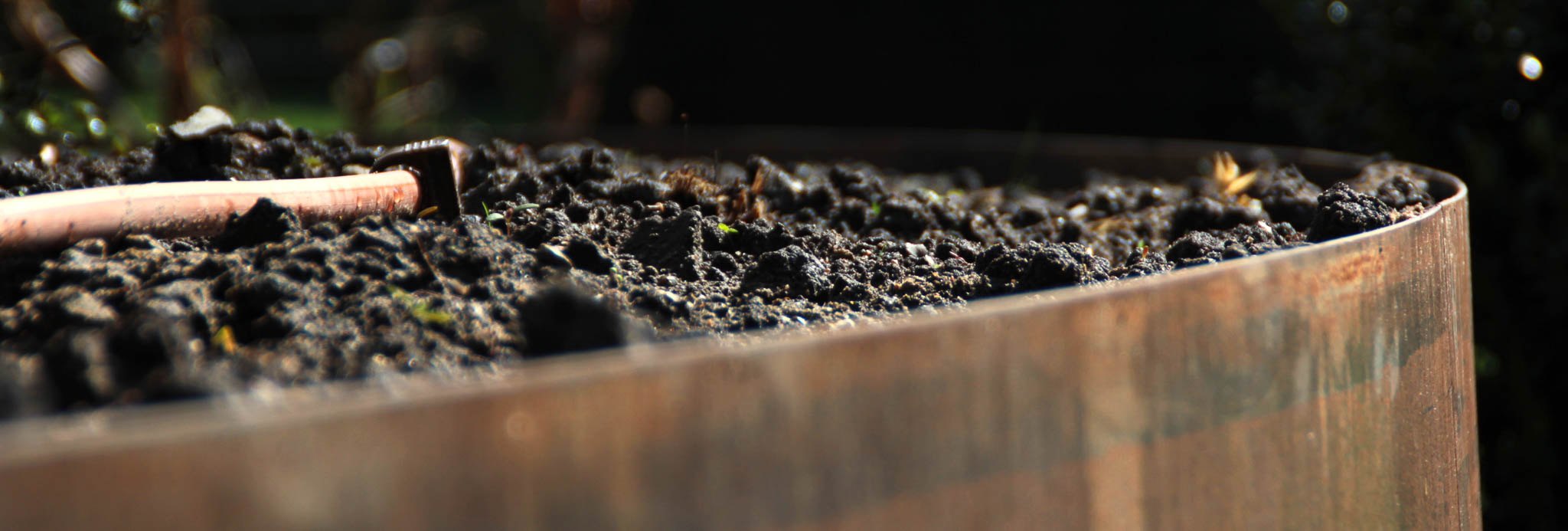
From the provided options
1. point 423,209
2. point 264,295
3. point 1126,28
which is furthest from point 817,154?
point 1126,28

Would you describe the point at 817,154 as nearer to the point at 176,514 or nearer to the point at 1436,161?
the point at 1436,161

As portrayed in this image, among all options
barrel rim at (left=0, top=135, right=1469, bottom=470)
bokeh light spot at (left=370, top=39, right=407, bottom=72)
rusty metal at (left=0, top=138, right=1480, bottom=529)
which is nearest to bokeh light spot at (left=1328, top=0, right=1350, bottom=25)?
rusty metal at (left=0, top=138, right=1480, bottom=529)

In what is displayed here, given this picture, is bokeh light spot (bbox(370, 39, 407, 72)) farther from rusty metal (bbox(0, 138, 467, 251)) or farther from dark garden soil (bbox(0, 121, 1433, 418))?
rusty metal (bbox(0, 138, 467, 251))

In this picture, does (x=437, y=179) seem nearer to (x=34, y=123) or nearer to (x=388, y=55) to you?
(x=34, y=123)

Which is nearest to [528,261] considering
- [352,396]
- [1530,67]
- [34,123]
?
[352,396]

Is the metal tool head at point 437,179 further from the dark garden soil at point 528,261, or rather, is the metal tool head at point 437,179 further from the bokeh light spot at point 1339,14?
the bokeh light spot at point 1339,14

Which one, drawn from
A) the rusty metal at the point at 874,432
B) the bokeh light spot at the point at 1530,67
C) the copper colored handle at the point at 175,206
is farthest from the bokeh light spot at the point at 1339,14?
the copper colored handle at the point at 175,206

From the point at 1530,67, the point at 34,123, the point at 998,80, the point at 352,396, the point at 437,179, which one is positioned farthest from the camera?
the point at 998,80
